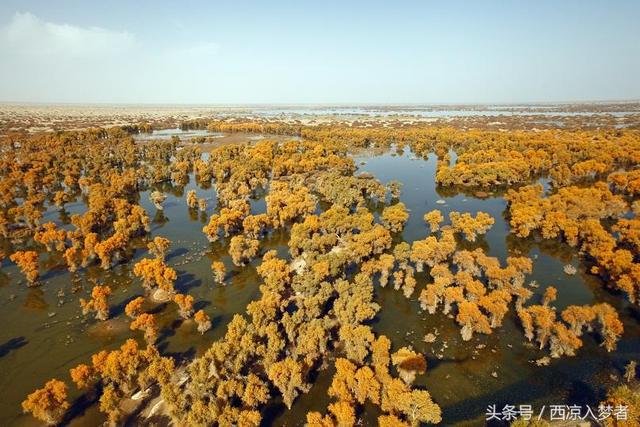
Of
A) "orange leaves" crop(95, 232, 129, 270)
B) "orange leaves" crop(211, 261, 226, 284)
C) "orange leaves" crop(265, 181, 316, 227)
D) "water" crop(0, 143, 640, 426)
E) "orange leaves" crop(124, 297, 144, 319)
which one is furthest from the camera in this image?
A: "orange leaves" crop(265, 181, 316, 227)

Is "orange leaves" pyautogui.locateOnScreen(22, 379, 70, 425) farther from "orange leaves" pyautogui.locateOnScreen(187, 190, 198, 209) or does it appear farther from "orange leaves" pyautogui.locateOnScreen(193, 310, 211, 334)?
"orange leaves" pyautogui.locateOnScreen(187, 190, 198, 209)

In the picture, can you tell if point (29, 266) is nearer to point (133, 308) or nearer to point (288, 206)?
point (133, 308)

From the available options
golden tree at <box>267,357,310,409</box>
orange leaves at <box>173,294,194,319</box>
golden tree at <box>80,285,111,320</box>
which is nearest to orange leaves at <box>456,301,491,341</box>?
golden tree at <box>267,357,310,409</box>

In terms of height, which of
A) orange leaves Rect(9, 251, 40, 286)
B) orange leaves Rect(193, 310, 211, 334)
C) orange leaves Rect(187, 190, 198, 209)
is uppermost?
orange leaves Rect(187, 190, 198, 209)

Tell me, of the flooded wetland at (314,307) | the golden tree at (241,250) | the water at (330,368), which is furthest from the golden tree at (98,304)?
the golden tree at (241,250)

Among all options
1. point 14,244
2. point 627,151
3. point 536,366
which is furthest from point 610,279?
point 14,244

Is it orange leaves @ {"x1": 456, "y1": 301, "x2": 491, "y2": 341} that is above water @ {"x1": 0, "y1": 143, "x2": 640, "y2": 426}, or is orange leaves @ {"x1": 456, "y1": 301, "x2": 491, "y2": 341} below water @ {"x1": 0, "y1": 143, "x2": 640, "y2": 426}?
above
